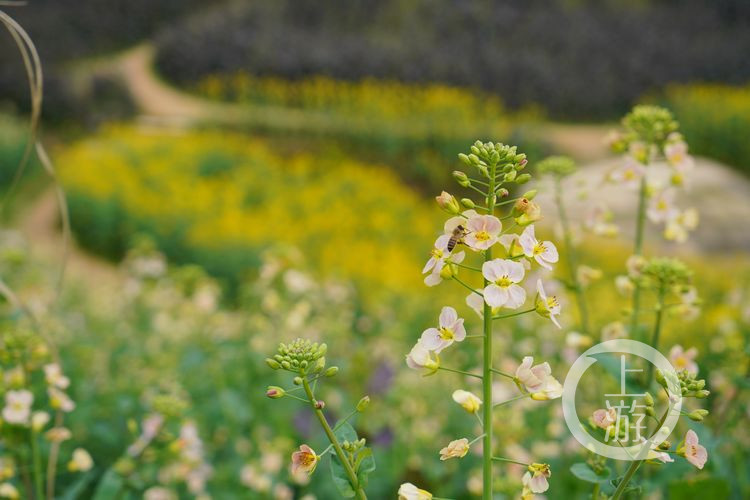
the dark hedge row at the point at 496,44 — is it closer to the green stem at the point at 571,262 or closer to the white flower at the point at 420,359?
the green stem at the point at 571,262

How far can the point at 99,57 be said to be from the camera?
1770 centimetres

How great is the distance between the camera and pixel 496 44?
16016 millimetres

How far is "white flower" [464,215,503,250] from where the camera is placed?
823 mm

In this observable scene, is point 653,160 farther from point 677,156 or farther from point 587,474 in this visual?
point 587,474

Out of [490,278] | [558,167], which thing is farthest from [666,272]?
[490,278]

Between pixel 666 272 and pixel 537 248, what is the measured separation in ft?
1.77

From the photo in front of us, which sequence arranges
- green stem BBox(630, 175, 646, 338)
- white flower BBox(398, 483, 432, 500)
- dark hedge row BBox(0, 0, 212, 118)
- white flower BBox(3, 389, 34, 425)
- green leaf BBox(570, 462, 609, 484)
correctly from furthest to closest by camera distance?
dark hedge row BBox(0, 0, 212, 118) → green stem BBox(630, 175, 646, 338) → white flower BBox(3, 389, 34, 425) → green leaf BBox(570, 462, 609, 484) → white flower BBox(398, 483, 432, 500)

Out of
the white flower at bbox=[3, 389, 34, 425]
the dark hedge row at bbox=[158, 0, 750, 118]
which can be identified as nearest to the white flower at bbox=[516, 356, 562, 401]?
the white flower at bbox=[3, 389, 34, 425]

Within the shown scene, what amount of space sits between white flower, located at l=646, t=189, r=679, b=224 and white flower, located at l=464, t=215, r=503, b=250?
767 mm

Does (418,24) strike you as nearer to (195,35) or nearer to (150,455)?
(195,35)

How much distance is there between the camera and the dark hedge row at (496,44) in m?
13.7

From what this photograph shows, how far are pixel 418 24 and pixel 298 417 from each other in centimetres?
1604

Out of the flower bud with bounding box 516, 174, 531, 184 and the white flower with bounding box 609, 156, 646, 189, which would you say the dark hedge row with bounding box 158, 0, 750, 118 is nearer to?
the white flower with bounding box 609, 156, 646, 189

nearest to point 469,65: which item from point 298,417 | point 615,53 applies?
point 615,53
